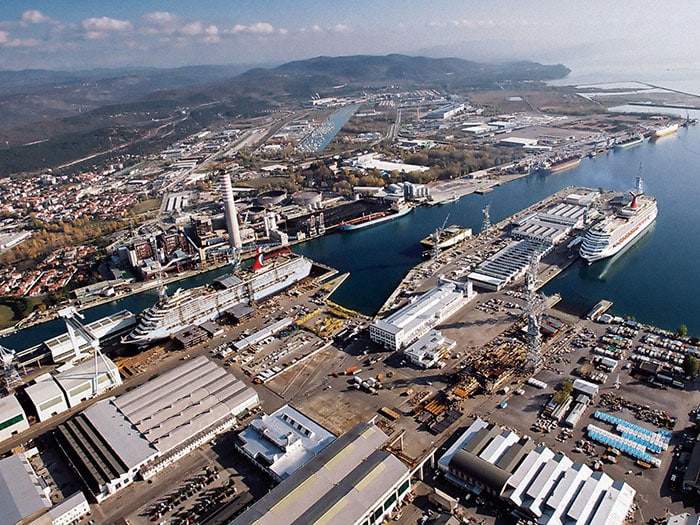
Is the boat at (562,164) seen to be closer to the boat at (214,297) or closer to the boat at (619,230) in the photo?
the boat at (619,230)

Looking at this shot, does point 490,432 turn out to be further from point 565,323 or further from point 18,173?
point 18,173

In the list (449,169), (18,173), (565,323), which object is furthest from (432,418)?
(18,173)

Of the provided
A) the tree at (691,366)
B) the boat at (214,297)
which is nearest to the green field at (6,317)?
the boat at (214,297)

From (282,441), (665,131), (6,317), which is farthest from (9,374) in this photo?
(665,131)

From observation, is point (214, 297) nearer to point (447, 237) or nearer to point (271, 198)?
point (447, 237)

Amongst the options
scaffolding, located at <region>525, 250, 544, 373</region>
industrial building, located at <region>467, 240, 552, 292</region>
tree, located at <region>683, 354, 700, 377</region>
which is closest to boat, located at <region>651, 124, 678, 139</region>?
industrial building, located at <region>467, 240, 552, 292</region>

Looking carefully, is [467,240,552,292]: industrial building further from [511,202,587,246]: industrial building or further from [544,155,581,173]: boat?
[544,155,581,173]: boat
